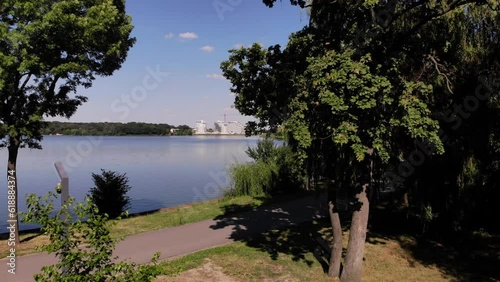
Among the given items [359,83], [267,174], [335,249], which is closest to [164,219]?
[335,249]

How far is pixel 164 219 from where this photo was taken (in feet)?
45.8

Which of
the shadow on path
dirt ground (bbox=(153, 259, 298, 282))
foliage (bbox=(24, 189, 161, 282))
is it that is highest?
foliage (bbox=(24, 189, 161, 282))

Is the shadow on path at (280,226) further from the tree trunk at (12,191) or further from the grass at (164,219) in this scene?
the tree trunk at (12,191)

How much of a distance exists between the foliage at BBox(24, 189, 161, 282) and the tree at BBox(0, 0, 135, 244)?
6936mm

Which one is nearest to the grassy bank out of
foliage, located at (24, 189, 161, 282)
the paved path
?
the paved path

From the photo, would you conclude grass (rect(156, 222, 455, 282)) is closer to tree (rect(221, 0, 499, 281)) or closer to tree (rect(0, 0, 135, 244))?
tree (rect(221, 0, 499, 281))

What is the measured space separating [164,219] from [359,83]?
9.71m

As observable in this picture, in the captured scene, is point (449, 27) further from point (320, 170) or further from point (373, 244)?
point (373, 244)

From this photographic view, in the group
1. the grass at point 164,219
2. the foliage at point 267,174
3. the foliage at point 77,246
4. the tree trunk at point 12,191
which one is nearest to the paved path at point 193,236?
the grass at point 164,219

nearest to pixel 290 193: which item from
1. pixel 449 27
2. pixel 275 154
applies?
pixel 275 154

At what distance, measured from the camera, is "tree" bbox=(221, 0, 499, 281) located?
6.71 meters

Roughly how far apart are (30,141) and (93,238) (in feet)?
28.8

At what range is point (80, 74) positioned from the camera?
12.0 meters

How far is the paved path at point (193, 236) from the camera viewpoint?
9109mm
